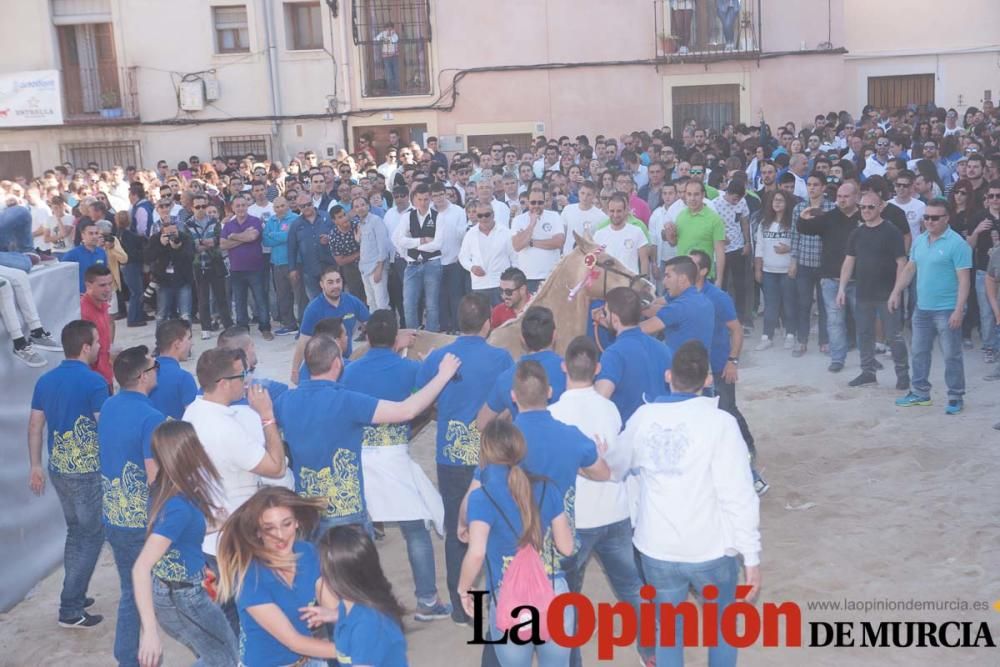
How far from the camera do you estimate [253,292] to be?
552 inches

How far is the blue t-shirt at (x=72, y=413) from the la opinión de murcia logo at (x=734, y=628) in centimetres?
248

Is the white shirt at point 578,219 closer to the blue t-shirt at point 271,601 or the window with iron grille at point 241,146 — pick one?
the blue t-shirt at point 271,601

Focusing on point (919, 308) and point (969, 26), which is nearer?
point (919, 308)

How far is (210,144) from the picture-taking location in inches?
955

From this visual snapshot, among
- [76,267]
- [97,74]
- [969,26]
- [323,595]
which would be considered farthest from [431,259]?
[969,26]

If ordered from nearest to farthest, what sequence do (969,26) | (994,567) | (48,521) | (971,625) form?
(971,625) → (994,567) → (48,521) → (969,26)

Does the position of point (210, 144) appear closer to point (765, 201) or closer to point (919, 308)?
point (765, 201)

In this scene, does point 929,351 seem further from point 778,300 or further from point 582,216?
point 582,216

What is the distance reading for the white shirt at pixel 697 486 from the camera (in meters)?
4.73

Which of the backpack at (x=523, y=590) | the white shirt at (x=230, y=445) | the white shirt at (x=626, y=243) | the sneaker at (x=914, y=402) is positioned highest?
the white shirt at (x=626, y=243)

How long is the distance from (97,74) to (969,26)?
19.1 metres

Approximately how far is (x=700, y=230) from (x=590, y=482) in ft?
20.8

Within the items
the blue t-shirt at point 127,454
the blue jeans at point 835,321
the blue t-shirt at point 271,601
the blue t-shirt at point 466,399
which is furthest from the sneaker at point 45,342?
the blue jeans at point 835,321

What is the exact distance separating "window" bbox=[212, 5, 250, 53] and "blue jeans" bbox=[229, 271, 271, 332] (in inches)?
441
